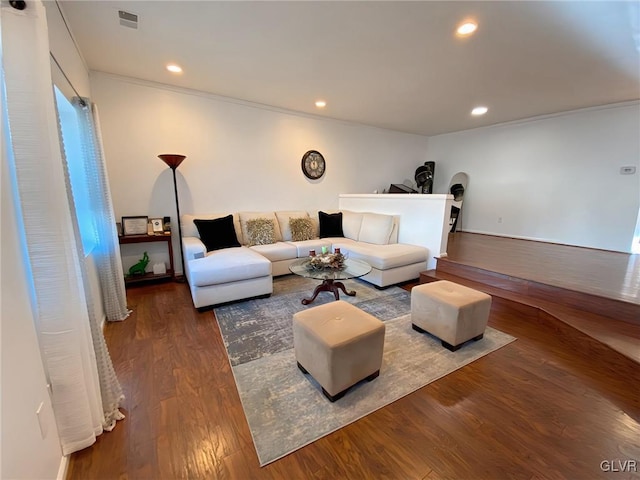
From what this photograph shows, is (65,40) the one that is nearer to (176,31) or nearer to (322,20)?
(176,31)

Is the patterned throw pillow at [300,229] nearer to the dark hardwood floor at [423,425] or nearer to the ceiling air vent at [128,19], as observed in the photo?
the dark hardwood floor at [423,425]

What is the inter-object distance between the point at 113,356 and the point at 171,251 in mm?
1744

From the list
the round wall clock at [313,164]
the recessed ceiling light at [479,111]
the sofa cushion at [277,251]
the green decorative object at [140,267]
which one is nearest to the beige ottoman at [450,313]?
the sofa cushion at [277,251]

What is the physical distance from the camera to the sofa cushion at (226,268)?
2613mm

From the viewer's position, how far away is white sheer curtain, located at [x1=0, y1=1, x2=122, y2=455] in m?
0.99

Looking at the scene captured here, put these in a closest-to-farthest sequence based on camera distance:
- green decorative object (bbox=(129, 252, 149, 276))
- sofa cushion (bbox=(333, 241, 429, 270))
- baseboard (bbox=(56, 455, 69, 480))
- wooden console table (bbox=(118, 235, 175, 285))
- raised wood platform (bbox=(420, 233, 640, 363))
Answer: baseboard (bbox=(56, 455, 69, 480))
raised wood platform (bbox=(420, 233, 640, 363))
wooden console table (bbox=(118, 235, 175, 285))
sofa cushion (bbox=(333, 241, 429, 270))
green decorative object (bbox=(129, 252, 149, 276))

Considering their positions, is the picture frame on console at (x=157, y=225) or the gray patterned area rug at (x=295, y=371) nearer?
the gray patterned area rug at (x=295, y=371)

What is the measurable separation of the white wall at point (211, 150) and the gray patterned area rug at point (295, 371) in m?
1.95

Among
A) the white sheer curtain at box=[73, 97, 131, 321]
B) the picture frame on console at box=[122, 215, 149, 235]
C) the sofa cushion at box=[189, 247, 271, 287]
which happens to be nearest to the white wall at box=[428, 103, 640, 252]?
the sofa cushion at box=[189, 247, 271, 287]

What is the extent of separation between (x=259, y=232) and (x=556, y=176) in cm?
552

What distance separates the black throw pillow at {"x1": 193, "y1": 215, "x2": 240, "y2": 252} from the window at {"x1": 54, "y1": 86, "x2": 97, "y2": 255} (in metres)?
1.13

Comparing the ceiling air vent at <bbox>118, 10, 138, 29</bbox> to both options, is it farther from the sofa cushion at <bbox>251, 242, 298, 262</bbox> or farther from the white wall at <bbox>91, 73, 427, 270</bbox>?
the sofa cushion at <bbox>251, 242, 298, 262</bbox>

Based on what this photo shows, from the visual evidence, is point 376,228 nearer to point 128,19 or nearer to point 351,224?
point 351,224

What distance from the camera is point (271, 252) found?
3.52m
